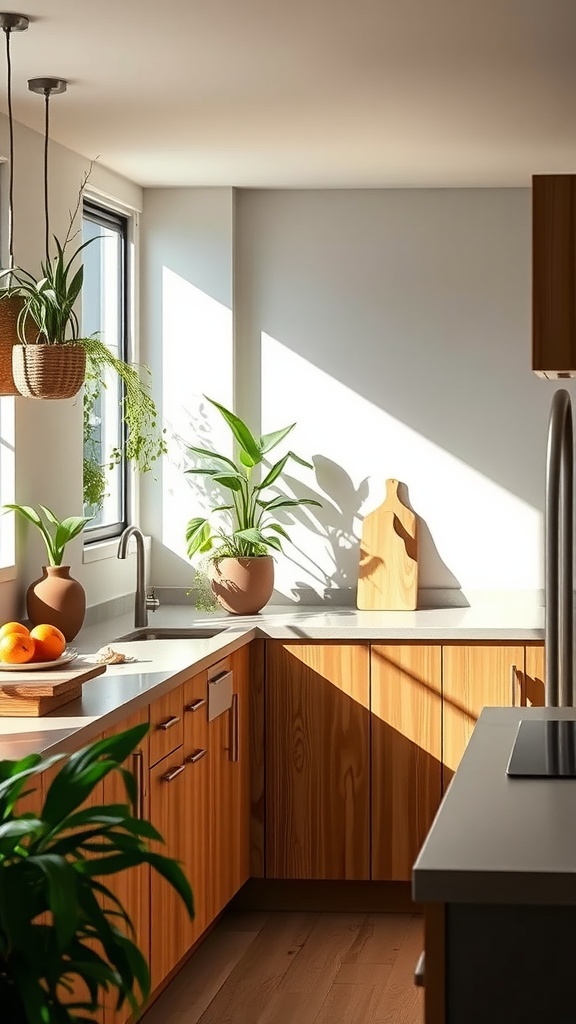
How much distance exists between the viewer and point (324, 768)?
14.8 feet

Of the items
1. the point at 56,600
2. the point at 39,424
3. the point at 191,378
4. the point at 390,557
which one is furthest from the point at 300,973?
the point at 191,378

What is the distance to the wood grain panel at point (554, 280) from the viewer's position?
219cm

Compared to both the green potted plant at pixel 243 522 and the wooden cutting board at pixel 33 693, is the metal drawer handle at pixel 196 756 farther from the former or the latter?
the green potted plant at pixel 243 522

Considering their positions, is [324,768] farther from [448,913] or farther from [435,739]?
[448,913]

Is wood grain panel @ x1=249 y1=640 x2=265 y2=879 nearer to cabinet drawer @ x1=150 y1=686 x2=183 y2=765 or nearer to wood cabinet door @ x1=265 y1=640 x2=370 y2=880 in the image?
wood cabinet door @ x1=265 y1=640 x2=370 y2=880

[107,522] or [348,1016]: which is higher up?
[107,522]

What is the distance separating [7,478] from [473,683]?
1650 mm

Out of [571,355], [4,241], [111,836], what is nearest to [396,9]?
[571,355]

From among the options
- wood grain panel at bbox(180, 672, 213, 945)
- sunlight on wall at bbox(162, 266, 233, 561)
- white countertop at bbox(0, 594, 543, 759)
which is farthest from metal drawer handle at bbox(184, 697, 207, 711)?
sunlight on wall at bbox(162, 266, 233, 561)

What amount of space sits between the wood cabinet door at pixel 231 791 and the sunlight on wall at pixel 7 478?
715mm

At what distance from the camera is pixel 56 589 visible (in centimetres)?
396

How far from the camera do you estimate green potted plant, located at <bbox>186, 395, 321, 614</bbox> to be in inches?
189

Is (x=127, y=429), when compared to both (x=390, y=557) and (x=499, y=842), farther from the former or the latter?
(x=499, y=842)

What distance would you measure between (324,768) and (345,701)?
242 millimetres
